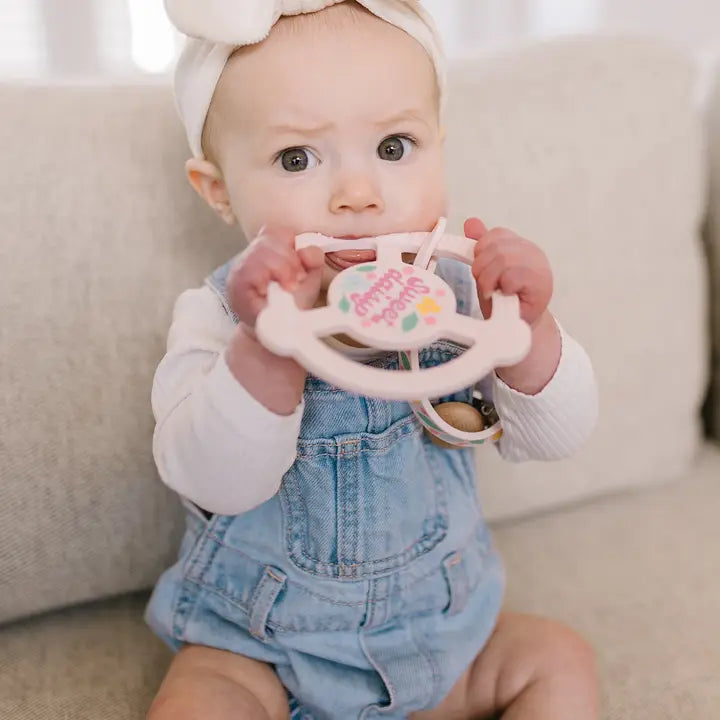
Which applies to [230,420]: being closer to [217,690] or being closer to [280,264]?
[280,264]

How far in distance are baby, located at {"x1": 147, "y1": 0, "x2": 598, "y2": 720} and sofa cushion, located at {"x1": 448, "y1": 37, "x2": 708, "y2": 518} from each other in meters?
0.19

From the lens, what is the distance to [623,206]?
1006mm

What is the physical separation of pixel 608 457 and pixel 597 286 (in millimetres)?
215

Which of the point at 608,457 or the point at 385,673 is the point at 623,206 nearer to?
the point at 608,457

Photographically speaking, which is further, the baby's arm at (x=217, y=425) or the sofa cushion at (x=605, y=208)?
the sofa cushion at (x=605, y=208)

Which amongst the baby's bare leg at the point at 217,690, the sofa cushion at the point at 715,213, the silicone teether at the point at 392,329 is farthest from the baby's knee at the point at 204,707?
the sofa cushion at the point at 715,213

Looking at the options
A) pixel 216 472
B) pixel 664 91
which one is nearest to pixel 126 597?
pixel 216 472

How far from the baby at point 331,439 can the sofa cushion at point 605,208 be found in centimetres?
19

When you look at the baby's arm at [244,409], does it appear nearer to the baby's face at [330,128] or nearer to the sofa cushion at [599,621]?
the baby's face at [330,128]

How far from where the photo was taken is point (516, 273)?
24.2 inches

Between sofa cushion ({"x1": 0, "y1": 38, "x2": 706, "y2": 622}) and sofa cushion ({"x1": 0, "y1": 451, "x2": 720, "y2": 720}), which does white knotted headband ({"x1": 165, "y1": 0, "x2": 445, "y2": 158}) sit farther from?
sofa cushion ({"x1": 0, "y1": 451, "x2": 720, "y2": 720})

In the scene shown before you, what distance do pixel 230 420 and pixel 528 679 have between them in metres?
0.37

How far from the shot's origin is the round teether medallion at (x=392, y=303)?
0.55 meters

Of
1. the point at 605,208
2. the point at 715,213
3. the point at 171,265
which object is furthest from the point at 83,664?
the point at 715,213
